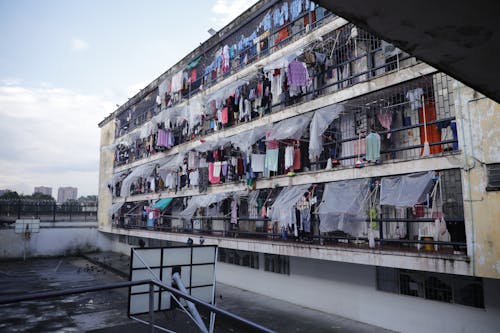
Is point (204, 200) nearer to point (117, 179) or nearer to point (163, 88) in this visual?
point (163, 88)

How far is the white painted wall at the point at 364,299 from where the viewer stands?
9328 millimetres

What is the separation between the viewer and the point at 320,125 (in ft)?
40.8

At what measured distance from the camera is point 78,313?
1521 centimetres

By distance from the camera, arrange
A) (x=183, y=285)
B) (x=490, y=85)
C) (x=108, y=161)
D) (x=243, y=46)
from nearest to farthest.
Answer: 1. (x=490, y=85)
2. (x=183, y=285)
3. (x=243, y=46)
4. (x=108, y=161)

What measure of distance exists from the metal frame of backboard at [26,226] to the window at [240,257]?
20.2 metres

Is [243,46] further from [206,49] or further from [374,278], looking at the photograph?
[374,278]

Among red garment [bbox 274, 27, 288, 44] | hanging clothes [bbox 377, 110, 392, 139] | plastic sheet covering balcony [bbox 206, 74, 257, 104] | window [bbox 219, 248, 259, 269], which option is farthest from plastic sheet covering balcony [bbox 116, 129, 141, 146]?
hanging clothes [bbox 377, 110, 392, 139]

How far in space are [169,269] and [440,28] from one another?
27.5ft

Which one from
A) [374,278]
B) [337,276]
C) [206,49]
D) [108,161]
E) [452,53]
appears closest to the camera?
[452,53]

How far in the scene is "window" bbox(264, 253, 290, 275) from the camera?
15.5 metres

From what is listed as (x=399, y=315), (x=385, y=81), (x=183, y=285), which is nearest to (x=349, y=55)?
(x=385, y=81)

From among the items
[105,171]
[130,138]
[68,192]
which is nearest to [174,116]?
[130,138]

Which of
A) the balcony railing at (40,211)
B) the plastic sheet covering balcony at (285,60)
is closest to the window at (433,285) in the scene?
the plastic sheet covering balcony at (285,60)

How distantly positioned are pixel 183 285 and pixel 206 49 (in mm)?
15557
